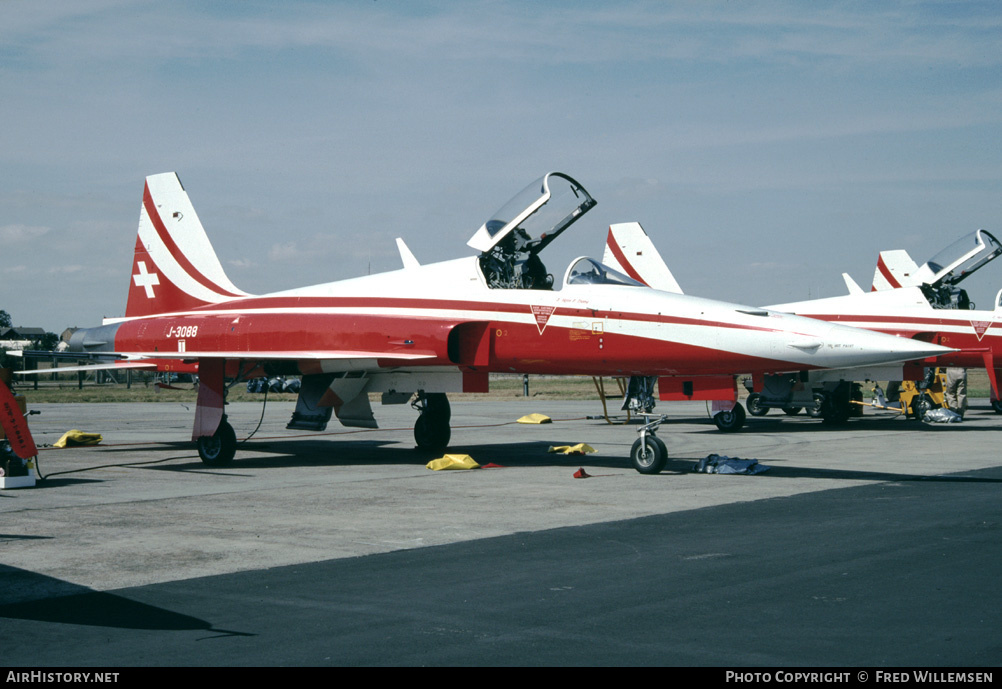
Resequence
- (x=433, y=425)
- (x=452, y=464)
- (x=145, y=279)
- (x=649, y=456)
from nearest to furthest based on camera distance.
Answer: (x=649, y=456) → (x=452, y=464) → (x=433, y=425) → (x=145, y=279)

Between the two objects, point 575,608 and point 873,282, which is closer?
point 575,608

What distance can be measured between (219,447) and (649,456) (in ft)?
21.6

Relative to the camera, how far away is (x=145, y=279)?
63.3 ft

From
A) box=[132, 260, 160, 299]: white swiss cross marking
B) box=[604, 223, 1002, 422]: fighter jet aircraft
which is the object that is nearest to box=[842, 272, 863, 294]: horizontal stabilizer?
box=[604, 223, 1002, 422]: fighter jet aircraft

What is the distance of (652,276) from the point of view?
2762 centimetres

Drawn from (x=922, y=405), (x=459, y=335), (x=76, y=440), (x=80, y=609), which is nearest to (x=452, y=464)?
(x=459, y=335)

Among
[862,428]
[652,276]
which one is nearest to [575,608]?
[862,428]

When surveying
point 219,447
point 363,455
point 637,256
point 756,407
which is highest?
point 637,256

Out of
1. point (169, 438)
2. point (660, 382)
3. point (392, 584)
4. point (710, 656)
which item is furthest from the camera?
point (169, 438)

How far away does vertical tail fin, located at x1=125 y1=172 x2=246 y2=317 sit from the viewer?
18703 mm

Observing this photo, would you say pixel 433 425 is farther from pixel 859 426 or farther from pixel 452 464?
pixel 859 426
